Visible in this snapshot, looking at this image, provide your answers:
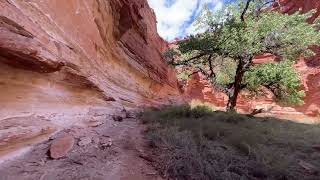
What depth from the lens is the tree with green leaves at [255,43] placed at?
41.3ft

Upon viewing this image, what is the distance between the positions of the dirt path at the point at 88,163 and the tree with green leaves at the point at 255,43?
8677mm

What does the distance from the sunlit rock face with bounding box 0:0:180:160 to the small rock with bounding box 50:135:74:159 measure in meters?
0.44

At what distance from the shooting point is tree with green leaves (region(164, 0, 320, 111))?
41.3ft

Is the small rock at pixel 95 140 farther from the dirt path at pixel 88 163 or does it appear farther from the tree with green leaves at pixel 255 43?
the tree with green leaves at pixel 255 43

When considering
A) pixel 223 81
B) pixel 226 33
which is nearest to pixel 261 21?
pixel 226 33

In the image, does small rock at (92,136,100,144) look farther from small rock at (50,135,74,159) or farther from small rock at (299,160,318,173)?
small rock at (299,160,318,173)

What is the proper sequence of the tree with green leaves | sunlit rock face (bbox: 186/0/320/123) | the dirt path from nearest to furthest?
the dirt path → the tree with green leaves → sunlit rock face (bbox: 186/0/320/123)

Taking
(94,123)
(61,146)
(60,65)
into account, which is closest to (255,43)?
(94,123)

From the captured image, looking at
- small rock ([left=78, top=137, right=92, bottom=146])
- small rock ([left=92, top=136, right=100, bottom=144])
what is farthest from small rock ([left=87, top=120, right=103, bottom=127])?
small rock ([left=78, top=137, right=92, bottom=146])

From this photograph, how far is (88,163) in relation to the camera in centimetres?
491

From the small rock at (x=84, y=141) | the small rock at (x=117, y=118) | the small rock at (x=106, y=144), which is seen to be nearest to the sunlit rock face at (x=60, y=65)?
the small rock at (x=117, y=118)

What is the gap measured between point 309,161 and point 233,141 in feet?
4.92

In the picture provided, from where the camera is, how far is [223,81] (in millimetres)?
16562

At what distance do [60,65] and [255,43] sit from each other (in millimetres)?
9521
